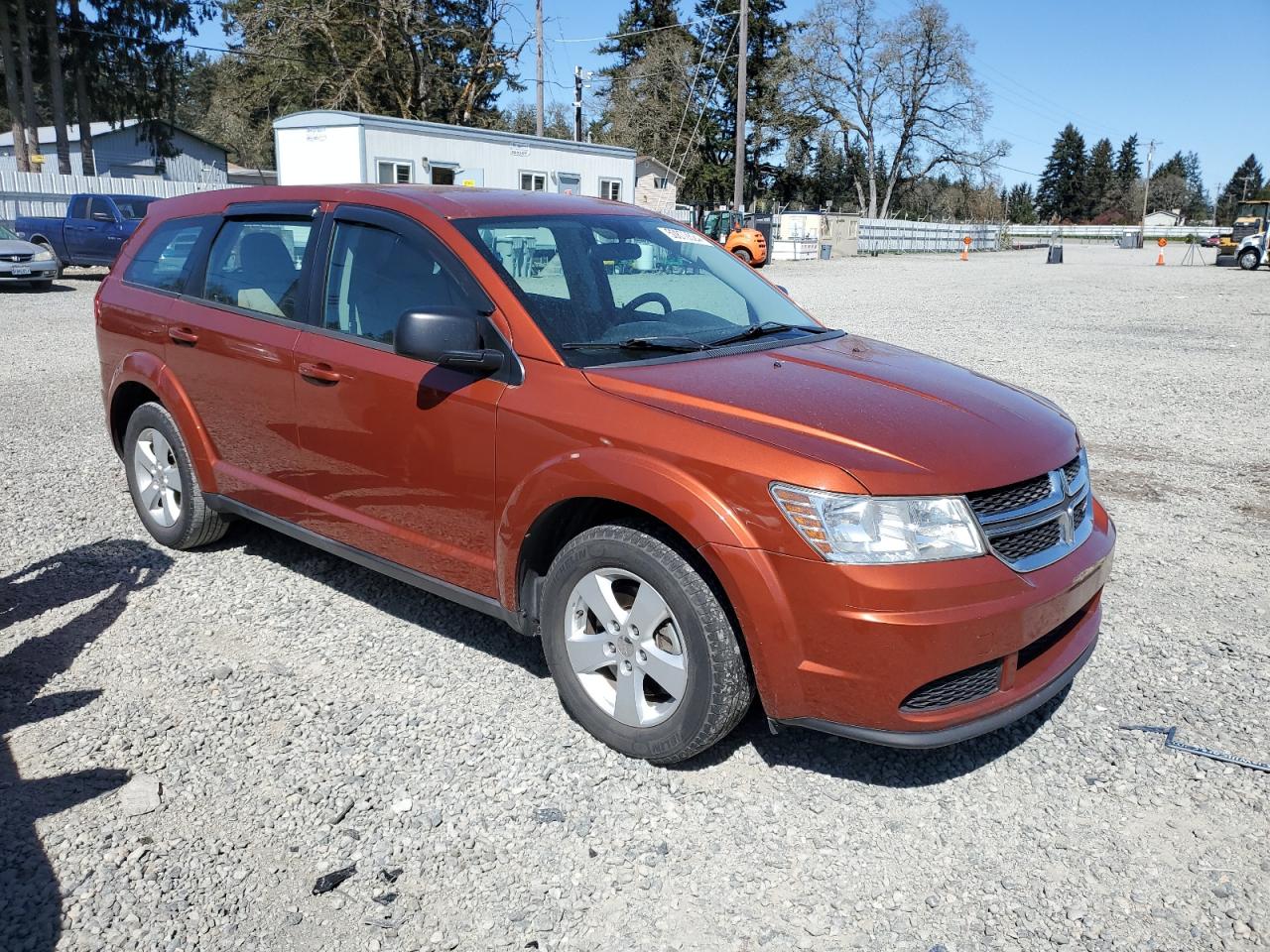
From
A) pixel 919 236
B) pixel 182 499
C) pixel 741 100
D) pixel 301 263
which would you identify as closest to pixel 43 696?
pixel 182 499

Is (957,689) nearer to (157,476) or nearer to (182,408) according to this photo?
(182,408)

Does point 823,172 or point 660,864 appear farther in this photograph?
point 823,172

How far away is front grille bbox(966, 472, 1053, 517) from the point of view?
293 cm

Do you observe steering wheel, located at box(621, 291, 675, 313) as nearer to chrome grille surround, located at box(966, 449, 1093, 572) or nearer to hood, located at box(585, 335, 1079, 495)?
hood, located at box(585, 335, 1079, 495)

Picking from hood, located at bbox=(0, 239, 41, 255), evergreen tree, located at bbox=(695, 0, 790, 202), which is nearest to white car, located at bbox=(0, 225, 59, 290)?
hood, located at bbox=(0, 239, 41, 255)

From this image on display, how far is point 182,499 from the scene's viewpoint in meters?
5.03

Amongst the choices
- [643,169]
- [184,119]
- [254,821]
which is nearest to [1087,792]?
[254,821]

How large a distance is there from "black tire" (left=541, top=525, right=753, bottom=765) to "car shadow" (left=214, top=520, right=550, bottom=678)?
2.44 ft

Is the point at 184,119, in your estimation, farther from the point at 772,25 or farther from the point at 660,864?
the point at 660,864

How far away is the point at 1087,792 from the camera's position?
3.22 meters

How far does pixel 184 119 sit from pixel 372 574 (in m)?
86.4

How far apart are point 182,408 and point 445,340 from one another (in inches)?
83.1

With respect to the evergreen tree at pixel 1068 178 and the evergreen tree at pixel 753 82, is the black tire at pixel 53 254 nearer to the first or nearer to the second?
Answer: the evergreen tree at pixel 753 82

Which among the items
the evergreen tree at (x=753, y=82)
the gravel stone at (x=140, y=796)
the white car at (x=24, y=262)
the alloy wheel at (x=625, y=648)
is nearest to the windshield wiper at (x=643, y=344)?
the alloy wheel at (x=625, y=648)
